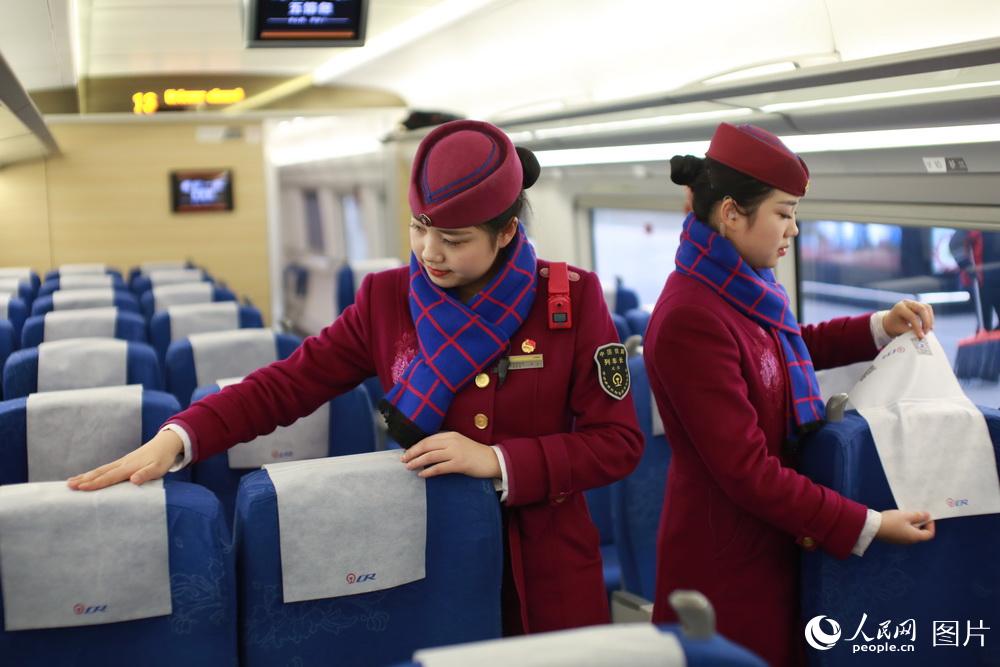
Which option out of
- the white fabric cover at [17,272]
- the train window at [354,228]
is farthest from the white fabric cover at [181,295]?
the train window at [354,228]

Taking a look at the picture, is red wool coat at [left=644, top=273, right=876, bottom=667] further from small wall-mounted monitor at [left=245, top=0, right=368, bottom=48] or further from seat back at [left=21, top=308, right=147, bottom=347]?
small wall-mounted monitor at [left=245, top=0, right=368, bottom=48]

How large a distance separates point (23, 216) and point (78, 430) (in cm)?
233

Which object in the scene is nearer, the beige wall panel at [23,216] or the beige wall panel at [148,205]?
the beige wall panel at [23,216]

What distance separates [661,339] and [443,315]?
0.49 m

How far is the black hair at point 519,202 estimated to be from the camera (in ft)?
6.67

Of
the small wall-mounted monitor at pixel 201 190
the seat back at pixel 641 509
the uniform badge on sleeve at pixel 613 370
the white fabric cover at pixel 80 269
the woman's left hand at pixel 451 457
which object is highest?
the small wall-mounted monitor at pixel 201 190

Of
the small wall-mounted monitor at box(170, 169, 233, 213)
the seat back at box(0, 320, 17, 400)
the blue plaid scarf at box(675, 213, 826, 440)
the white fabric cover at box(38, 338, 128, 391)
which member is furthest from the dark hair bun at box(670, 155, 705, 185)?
the small wall-mounted monitor at box(170, 169, 233, 213)

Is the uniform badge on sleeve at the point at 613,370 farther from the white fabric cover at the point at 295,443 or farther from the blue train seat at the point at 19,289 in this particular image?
the blue train seat at the point at 19,289

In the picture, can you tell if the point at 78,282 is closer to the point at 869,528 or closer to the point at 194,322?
the point at 194,322

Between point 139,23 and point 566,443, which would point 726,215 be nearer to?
point 566,443

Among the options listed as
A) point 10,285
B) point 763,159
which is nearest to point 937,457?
point 763,159

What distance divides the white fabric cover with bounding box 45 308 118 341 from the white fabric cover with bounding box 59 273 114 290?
Result: 679 mm

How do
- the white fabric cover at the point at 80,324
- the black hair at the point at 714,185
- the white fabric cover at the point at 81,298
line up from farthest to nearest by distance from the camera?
the white fabric cover at the point at 81,298 → the white fabric cover at the point at 80,324 → the black hair at the point at 714,185

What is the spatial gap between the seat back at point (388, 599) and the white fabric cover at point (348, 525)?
0.02 meters
